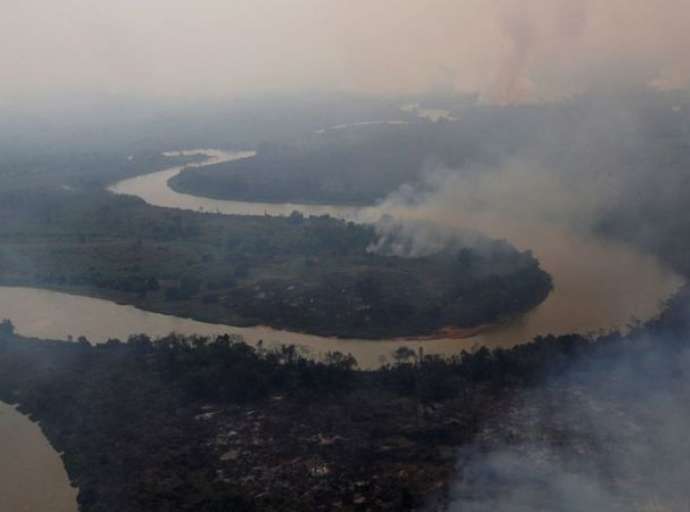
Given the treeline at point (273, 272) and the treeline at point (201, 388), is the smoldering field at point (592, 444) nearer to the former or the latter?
the treeline at point (201, 388)

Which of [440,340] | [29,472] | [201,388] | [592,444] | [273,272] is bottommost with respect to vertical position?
→ [29,472]

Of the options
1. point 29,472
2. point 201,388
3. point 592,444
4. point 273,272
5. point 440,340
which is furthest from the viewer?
point 273,272

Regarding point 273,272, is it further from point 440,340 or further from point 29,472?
point 29,472

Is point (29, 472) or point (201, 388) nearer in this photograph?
point (29, 472)

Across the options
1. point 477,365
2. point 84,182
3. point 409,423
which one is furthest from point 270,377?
point 84,182

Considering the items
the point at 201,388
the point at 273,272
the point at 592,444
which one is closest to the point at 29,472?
the point at 201,388

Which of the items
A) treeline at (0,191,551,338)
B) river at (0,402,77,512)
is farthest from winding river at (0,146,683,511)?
treeline at (0,191,551,338)

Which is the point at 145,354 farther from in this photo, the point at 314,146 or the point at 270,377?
the point at 314,146

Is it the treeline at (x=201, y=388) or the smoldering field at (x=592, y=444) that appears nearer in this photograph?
the smoldering field at (x=592, y=444)

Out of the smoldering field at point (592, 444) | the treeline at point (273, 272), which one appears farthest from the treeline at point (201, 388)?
the treeline at point (273, 272)
